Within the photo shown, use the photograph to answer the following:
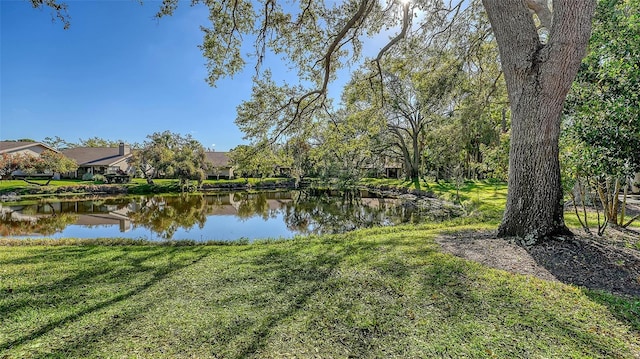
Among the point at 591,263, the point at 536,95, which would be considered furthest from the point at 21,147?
the point at 591,263

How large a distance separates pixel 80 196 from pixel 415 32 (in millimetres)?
27057

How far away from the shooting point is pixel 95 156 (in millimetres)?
38625

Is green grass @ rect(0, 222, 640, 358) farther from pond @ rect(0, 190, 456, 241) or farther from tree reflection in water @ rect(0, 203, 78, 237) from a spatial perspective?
tree reflection in water @ rect(0, 203, 78, 237)

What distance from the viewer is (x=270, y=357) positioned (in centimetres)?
233

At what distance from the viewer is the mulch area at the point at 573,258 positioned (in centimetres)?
350

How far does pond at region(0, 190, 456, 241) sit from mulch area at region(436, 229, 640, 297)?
21.3 ft

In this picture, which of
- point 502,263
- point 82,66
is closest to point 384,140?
point 82,66

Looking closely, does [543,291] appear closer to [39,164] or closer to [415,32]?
[415,32]

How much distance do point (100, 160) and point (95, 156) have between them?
1683 mm

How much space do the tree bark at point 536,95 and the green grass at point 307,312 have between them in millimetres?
1477

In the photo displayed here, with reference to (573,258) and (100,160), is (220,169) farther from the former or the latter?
(573,258)

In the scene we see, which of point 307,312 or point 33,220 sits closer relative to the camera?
point 307,312

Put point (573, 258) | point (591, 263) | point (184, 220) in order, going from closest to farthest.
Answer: point (591, 263) → point (573, 258) → point (184, 220)

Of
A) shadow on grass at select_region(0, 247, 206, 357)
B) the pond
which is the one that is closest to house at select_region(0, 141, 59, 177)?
the pond
